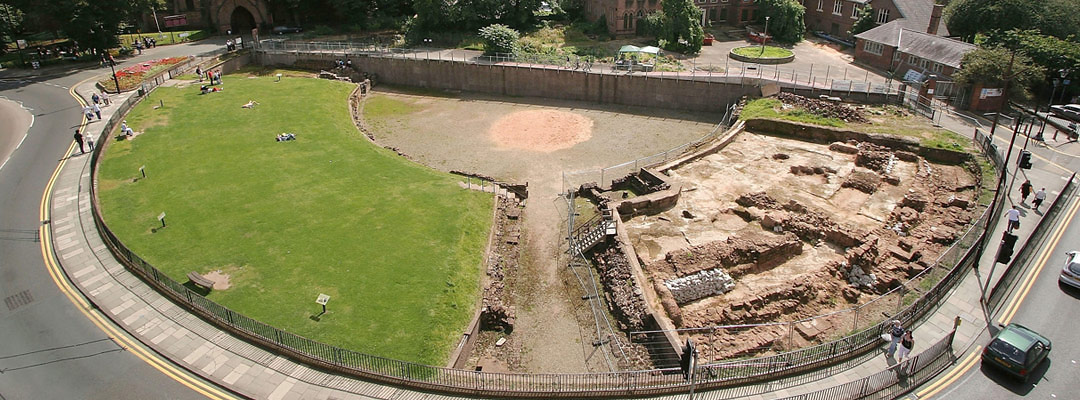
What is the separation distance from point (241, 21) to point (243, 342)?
71.0 meters

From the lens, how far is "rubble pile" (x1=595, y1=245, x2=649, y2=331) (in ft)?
87.8

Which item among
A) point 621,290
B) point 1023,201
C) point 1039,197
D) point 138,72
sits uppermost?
point 138,72

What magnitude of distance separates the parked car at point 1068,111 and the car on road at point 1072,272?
1074 inches

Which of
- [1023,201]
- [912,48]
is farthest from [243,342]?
[912,48]

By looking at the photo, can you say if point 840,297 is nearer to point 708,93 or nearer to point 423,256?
point 423,256

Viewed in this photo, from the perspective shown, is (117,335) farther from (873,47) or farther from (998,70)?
(873,47)

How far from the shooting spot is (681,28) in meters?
69.0

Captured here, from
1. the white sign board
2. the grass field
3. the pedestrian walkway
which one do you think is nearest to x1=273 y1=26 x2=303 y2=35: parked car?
the grass field

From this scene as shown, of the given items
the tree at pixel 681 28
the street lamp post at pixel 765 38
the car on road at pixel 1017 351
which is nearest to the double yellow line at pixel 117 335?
the car on road at pixel 1017 351

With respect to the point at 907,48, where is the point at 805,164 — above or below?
below

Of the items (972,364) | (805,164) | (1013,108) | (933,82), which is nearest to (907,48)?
(933,82)

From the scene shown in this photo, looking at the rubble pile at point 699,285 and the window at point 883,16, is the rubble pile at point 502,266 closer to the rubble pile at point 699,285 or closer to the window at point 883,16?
the rubble pile at point 699,285

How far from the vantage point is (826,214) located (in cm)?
3503

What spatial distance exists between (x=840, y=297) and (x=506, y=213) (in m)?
17.8
